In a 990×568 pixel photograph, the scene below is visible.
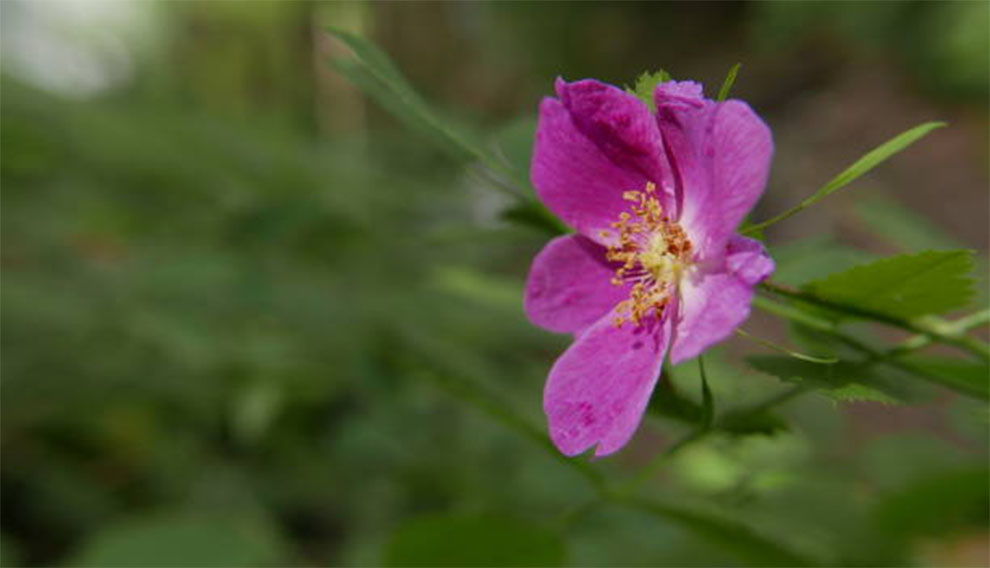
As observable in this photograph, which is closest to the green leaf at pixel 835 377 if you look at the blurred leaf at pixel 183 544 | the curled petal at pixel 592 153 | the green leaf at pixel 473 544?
the curled petal at pixel 592 153

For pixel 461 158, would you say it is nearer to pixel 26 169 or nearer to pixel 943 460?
pixel 943 460

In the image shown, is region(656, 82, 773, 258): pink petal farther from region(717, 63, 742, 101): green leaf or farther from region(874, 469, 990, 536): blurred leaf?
region(874, 469, 990, 536): blurred leaf

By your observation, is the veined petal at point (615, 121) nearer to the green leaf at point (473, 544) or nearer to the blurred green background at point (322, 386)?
the blurred green background at point (322, 386)

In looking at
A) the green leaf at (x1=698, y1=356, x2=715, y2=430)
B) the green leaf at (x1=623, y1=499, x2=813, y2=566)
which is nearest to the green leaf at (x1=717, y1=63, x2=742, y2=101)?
the green leaf at (x1=698, y1=356, x2=715, y2=430)

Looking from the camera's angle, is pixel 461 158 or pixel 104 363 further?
pixel 104 363

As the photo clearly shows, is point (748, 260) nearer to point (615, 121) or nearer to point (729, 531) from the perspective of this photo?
point (615, 121)

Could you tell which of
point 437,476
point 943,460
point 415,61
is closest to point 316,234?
point 437,476
